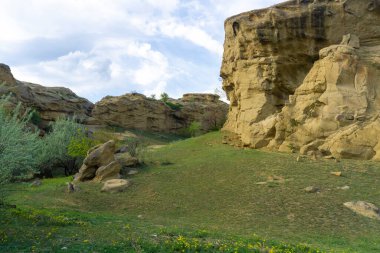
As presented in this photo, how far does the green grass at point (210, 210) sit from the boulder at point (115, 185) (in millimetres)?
406

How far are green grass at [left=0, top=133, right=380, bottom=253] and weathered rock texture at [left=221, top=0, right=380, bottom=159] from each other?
7.84 ft

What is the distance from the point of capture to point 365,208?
1714 centimetres

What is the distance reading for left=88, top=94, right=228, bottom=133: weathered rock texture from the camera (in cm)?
6203

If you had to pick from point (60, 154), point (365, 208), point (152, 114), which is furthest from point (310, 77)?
point (152, 114)

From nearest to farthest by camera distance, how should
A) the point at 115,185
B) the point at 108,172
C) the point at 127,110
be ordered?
the point at 115,185
the point at 108,172
the point at 127,110

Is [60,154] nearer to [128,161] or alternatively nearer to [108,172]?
[128,161]

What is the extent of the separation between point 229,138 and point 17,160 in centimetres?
2583

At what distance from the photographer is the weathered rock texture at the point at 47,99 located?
1960 inches

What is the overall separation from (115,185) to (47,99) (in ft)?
125

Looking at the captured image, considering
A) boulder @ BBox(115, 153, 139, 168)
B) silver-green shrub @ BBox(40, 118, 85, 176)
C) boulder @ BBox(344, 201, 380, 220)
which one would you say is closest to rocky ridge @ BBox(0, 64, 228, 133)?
silver-green shrub @ BBox(40, 118, 85, 176)

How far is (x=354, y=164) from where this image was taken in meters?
24.4

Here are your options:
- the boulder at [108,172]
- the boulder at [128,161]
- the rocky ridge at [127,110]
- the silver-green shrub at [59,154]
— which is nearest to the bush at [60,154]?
the silver-green shrub at [59,154]

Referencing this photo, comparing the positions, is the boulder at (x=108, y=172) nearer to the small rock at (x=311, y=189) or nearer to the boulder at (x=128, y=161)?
the boulder at (x=128, y=161)

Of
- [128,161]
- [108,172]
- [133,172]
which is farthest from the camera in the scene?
[128,161]
